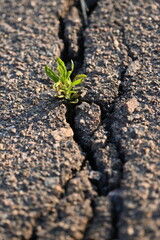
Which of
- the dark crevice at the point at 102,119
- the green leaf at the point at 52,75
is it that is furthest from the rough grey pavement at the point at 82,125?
the green leaf at the point at 52,75

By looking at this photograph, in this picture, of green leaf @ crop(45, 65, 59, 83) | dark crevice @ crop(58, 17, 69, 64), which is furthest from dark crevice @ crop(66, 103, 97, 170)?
dark crevice @ crop(58, 17, 69, 64)

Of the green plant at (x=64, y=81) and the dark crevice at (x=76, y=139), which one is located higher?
the green plant at (x=64, y=81)

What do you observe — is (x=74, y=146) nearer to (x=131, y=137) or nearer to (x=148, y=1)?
(x=131, y=137)

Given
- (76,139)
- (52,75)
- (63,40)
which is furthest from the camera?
(63,40)

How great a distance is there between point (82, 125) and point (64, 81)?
300 mm

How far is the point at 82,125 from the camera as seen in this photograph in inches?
78.4

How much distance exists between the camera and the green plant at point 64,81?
80.5 inches

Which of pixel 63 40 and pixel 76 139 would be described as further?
pixel 63 40

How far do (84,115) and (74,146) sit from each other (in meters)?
0.23

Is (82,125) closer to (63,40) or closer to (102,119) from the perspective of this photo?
(102,119)

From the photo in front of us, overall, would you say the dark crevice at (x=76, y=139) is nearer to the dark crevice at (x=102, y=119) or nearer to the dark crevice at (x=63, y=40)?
the dark crevice at (x=102, y=119)

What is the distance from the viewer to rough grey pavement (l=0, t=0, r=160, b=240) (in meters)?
1.59

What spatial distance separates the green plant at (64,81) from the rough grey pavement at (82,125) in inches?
2.5

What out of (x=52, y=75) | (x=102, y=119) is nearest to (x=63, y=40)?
(x=52, y=75)
